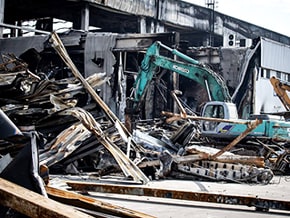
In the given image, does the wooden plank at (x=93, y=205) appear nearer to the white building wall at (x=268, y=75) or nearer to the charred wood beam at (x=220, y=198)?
the charred wood beam at (x=220, y=198)

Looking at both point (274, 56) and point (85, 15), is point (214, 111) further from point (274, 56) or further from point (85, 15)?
point (85, 15)

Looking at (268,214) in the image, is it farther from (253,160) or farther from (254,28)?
(254,28)

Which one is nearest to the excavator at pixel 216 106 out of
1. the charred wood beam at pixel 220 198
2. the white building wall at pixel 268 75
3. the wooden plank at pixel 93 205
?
the charred wood beam at pixel 220 198

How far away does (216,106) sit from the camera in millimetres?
13609

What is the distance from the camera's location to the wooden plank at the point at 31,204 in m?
2.50

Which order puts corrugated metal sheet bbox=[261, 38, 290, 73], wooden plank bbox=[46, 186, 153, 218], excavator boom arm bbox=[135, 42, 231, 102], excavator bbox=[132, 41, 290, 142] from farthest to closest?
corrugated metal sheet bbox=[261, 38, 290, 73], excavator boom arm bbox=[135, 42, 231, 102], excavator bbox=[132, 41, 290, 142], wooden plank bbox=[46, 186, 153, 218]

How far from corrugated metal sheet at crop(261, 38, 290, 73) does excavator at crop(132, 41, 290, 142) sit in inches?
382

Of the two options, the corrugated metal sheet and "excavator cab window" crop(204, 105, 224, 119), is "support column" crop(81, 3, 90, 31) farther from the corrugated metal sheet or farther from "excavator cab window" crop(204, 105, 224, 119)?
"excavator cab window" crop(204, 105, 224, 119)

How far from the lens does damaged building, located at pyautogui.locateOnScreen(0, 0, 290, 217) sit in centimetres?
947

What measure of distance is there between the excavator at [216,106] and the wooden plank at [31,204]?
9.56 m

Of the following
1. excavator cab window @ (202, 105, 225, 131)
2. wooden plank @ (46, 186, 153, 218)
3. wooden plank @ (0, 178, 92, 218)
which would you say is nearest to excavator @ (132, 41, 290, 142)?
excavator cab window @ (202, 105, 225, 131)

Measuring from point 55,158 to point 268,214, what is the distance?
4.80 m

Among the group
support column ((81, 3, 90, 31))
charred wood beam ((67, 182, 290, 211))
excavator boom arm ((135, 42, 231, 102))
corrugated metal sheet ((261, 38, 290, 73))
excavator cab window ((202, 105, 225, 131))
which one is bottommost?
charred wood beam ((67, 182, 290, 211))

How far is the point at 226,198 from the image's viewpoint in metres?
5.89
